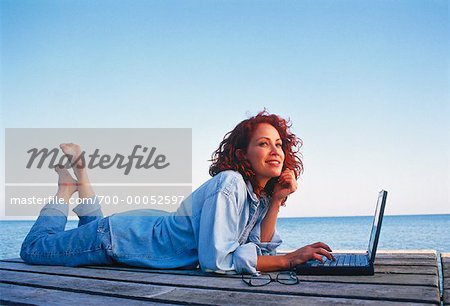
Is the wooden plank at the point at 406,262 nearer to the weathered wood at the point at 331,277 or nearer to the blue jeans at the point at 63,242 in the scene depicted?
the weathered wood at the point at 331,277

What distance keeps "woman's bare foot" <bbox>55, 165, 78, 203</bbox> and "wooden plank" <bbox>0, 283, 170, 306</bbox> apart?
1430 mm

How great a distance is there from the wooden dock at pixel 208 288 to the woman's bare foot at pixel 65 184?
3.05 feet

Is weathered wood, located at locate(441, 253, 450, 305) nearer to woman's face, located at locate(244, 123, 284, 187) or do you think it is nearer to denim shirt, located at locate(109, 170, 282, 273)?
denim shirt, located at locate(109, 170, 282, 273)

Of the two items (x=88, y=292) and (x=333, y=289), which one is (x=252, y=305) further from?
(x=88, y=292)

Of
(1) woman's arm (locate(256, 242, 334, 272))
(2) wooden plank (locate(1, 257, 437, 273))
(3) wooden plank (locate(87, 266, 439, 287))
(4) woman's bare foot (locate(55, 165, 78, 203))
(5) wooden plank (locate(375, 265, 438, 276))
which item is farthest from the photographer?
(4) woman's bare foot (locate(55, 165, 78, 203))

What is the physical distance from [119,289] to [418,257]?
1580 millimetres

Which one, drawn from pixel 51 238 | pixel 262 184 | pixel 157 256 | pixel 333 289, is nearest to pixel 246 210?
pixel 262 184

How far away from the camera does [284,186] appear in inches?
108

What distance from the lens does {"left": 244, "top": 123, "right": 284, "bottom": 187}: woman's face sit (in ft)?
8.45

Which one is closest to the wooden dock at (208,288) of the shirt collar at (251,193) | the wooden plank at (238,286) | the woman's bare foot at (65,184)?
the wooden plank at (238,286)

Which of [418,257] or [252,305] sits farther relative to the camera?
[418,257]

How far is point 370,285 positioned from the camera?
1731 millimetres

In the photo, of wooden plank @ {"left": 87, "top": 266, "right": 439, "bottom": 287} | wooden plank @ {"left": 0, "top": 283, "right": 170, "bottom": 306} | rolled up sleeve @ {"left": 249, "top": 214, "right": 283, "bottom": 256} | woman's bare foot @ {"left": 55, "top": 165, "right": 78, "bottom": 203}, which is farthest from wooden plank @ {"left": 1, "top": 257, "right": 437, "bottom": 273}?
woman's bare foot @ {"left": 55, "top": 165, "right": 78, "bottom": 203}

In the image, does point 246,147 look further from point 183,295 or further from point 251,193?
point 183,295
